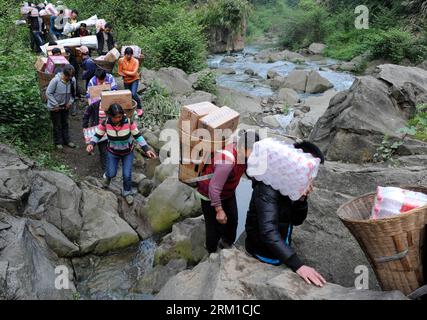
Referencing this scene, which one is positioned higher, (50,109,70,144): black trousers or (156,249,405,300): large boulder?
(156,249,405,300): large boulder

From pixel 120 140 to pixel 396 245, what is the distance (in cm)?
413

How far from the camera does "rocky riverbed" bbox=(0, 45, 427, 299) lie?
3.47 m

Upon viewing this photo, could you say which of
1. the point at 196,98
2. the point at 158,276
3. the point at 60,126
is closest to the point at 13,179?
the point at 158,276

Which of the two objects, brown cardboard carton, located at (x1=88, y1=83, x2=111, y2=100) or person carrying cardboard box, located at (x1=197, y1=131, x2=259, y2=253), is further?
brown cardboard carton, located at (x1=88, y1=83, x2=111, y2=100)

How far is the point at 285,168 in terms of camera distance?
3.00 m

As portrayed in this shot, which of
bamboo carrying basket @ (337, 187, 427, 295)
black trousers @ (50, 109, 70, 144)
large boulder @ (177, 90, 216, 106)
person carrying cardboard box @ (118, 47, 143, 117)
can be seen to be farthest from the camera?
large boulder @ (177, 90, 216, 106)

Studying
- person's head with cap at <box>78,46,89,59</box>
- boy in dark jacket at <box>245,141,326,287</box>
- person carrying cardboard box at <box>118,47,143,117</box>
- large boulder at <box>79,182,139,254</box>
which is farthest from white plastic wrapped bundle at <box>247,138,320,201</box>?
person's head with cap at <box>78,46,89,59</box>

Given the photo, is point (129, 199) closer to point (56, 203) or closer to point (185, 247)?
point (56, 203)

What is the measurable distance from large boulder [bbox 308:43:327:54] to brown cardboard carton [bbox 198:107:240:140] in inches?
951

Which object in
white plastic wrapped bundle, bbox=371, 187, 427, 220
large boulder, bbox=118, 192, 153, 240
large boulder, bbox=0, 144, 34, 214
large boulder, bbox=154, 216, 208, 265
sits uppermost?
white plastic wrapped bundle, bbox=371, 187, 427, 220

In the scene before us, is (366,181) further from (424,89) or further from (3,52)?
(3,52)

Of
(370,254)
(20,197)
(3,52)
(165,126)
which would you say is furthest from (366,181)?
(3,52)

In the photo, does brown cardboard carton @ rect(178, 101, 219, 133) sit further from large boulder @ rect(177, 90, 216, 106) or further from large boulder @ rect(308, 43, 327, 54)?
large boulder @ rect(308, 43, 327, 54)

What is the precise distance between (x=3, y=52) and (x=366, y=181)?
7.41 meters
